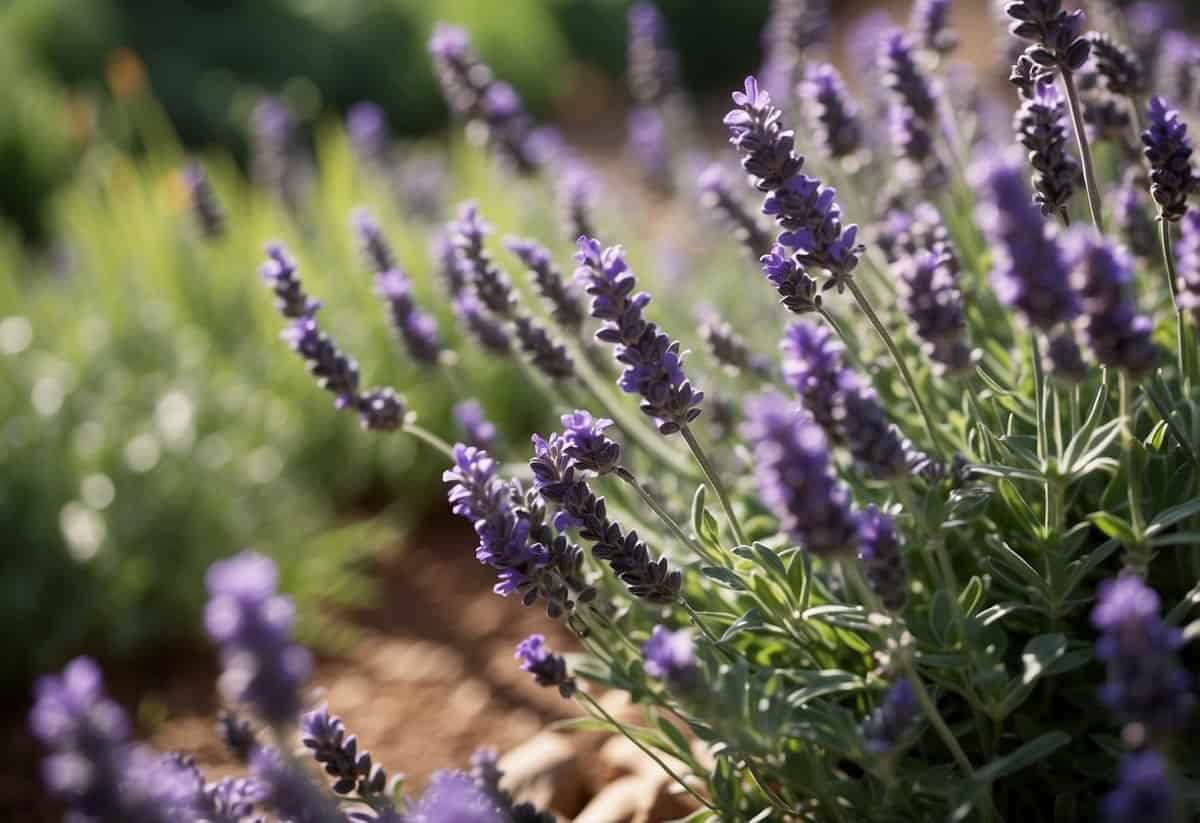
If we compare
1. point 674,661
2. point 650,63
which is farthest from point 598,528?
point 650,63

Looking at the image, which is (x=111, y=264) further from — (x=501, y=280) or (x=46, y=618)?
(x=501, y=280)

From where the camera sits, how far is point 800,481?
1.45 meters

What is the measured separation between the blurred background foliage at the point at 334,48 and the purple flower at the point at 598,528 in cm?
927

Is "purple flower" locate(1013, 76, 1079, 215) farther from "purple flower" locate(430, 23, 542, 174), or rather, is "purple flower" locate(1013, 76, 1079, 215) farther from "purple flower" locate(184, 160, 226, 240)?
"purple flower" locate(184, 160, 226, 240)

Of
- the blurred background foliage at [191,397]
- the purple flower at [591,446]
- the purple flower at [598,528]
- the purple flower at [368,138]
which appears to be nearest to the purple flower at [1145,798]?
the purple flower at [598,528]

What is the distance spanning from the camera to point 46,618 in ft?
14.6

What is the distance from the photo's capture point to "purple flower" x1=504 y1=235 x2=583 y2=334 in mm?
2670

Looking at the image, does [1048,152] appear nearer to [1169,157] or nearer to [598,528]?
[1169,157]

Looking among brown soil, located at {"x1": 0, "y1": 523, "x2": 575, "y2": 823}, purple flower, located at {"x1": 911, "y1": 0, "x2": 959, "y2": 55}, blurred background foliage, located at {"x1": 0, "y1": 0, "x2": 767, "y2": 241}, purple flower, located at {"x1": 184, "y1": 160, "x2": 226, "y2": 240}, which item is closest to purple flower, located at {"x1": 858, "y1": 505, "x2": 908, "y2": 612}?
purple flower, located at {"x1": 911, "y1": 0, "x2": 959, "y2": 55}

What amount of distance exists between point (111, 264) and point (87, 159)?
83cm

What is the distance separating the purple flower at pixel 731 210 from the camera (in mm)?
3045

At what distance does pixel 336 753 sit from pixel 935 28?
2.34 m

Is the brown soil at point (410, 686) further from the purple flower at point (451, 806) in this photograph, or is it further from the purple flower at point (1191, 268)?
the purple flower at point (1191, 268)

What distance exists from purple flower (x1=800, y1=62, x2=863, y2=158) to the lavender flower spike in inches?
40.9
